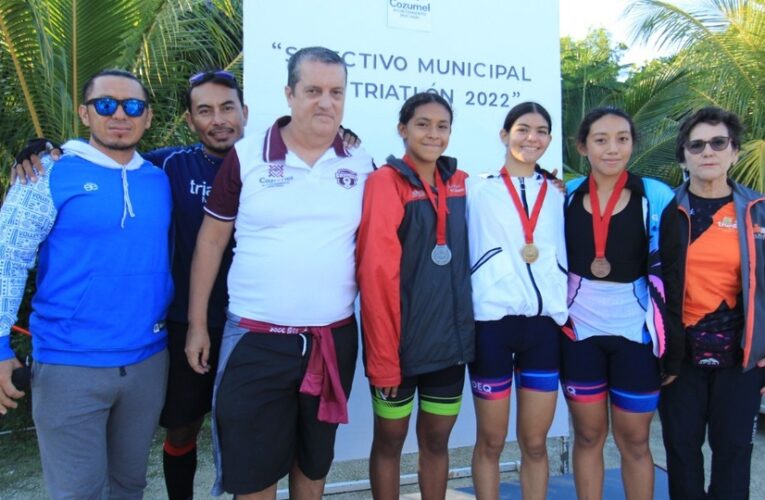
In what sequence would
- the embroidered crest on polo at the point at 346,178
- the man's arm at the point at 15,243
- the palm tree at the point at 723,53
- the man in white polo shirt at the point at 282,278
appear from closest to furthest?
the man's arm at the point at 15,243 < the man in white polo shirt at the point at 282,278 < the embroidered crest on polo at the point at 346,178 < the palm tree at the point at 723,53

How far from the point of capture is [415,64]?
11.9 feet

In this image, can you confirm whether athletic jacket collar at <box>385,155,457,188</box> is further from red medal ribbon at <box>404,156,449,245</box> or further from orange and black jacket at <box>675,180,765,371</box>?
orange and black jacket at <box>675,180,765,371</box>

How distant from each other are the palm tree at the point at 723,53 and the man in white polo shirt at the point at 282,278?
6701 millimetres

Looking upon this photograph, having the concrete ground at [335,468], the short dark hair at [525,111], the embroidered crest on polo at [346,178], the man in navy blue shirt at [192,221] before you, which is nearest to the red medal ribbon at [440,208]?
the embroidered crest on polo at [346,178]

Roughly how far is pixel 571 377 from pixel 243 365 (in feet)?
5.10

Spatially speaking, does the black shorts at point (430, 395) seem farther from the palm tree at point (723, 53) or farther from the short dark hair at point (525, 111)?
the palm tree at point (723, 53)

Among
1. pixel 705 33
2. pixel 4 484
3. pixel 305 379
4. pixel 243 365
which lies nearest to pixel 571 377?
pixel 305 379

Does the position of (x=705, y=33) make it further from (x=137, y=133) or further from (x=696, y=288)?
(x=137, y=133)

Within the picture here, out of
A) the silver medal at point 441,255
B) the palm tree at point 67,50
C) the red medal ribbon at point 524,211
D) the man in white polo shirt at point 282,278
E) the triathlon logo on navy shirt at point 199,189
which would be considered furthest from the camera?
the palm tree at point 67,50

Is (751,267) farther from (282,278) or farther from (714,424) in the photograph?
(282,278)

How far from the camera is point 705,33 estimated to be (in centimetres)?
750

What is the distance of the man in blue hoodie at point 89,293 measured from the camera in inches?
85.1

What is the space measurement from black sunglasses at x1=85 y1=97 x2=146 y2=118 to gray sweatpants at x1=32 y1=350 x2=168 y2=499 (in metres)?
1.07

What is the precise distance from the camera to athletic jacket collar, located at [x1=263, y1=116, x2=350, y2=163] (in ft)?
7.54
